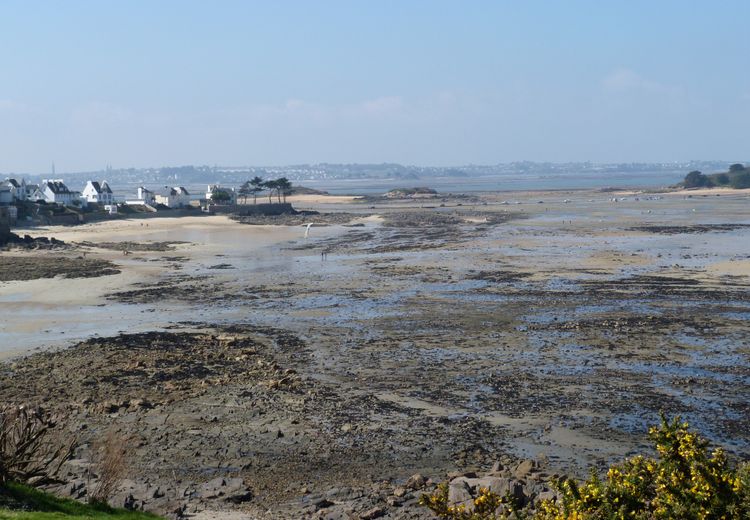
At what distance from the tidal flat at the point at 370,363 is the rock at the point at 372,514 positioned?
0.46m

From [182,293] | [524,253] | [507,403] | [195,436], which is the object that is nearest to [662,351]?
[507,403]

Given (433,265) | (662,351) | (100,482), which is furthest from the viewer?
(433,265)

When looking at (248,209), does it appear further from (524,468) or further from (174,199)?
(524,468)

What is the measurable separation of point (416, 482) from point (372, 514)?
46.7 inches

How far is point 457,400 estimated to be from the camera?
17.4m

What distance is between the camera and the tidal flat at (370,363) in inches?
556

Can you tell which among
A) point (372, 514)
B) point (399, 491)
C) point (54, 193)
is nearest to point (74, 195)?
point (54, 193)

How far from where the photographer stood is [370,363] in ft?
67.8

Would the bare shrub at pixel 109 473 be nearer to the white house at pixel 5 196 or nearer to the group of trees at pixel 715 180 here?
the white house at pixel 5 196

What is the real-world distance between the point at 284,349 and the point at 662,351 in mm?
9110

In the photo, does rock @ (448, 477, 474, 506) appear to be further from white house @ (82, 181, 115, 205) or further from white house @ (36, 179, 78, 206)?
white house @ (82, 181, 115, 205)

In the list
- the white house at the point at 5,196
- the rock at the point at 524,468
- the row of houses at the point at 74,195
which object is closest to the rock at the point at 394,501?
the rock at the point at 524,468

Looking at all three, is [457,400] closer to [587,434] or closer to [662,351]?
[587,434]

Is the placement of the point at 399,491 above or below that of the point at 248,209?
above
